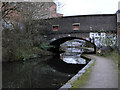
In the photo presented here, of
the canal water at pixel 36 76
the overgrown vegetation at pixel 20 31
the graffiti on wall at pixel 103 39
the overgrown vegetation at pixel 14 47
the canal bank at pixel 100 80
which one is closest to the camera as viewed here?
the canal bank at pixel 100 80

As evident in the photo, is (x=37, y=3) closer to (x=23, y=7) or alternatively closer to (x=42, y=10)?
(x=42, y=10)

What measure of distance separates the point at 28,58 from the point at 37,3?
20.2 ft

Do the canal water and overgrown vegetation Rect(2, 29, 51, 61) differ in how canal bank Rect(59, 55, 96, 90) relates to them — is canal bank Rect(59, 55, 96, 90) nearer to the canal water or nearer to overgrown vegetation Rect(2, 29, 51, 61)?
the canal water

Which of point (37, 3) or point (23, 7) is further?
point (37, 3)

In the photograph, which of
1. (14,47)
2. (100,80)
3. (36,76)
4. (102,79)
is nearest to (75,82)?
(100,80)

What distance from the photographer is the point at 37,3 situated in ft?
56.9

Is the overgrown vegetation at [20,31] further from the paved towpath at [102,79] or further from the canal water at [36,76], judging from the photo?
the paved towpath at [102,79]

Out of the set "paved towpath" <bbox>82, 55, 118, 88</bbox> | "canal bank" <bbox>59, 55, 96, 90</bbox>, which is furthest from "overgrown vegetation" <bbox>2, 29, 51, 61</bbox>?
"canal bank" <bbox>59, 55, 96, 90</bbox>

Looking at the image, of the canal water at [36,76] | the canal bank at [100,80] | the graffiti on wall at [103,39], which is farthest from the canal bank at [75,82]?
the graffiti on wall at [103,39]

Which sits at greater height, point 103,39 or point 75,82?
point 103,39

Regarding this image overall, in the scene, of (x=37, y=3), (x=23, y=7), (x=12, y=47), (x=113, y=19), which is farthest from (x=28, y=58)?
(x=113, y=19)

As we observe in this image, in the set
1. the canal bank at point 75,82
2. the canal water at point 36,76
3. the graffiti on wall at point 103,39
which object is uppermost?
the graffiti on wall at point 103,39

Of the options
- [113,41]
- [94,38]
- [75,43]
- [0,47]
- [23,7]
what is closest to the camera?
[0,47]

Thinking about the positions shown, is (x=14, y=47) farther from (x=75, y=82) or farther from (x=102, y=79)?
(x=102, y=79)
